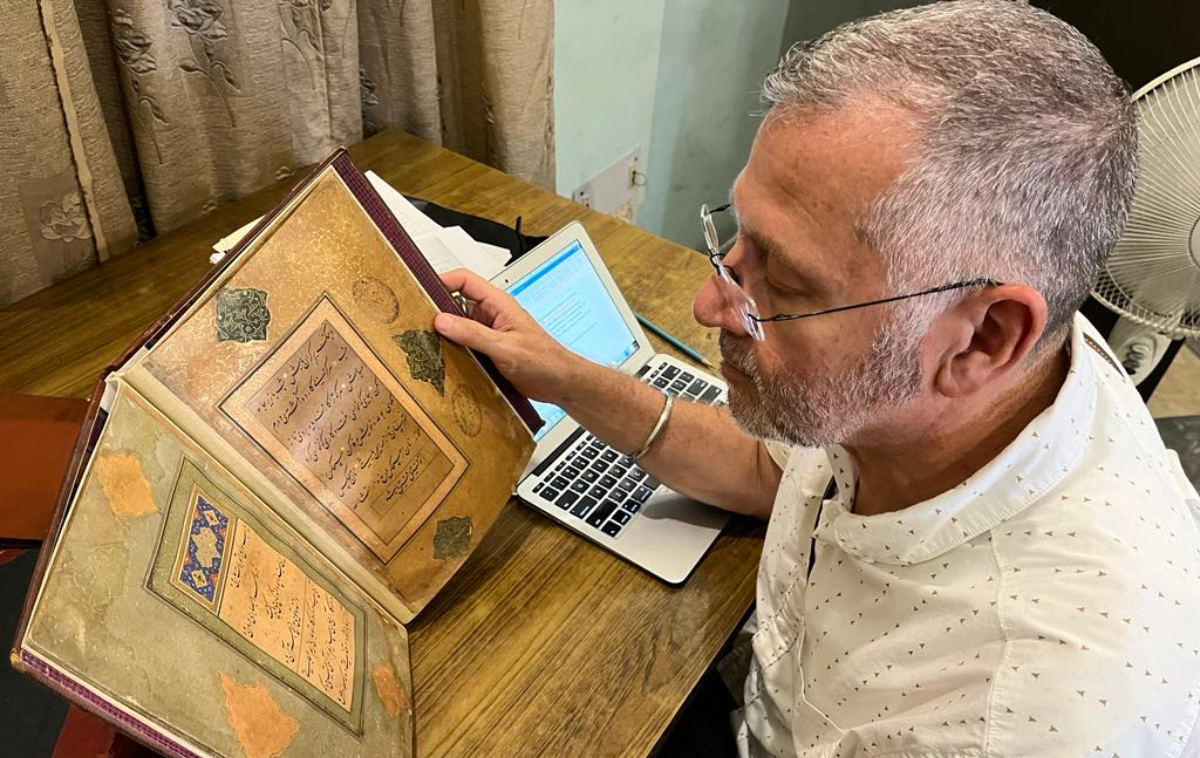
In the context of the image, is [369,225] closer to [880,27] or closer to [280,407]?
[280,407]

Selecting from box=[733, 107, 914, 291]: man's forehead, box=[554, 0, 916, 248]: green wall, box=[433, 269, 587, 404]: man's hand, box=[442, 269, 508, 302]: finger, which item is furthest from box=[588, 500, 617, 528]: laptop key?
box=[554, 0, 916, 248]: green wall

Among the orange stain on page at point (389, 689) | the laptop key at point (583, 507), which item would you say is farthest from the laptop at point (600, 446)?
the orange stain on page at point (389, 689)

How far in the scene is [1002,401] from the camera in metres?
0.67

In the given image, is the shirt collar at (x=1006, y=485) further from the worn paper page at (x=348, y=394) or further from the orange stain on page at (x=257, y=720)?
the orange stain on page at (x=257, y=720)

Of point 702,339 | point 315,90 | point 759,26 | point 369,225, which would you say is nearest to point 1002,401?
point 702,339

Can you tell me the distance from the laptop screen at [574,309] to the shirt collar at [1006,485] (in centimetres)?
36

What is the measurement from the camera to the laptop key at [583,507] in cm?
82

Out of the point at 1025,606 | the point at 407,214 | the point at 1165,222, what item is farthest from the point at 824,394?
the point at 1165,222

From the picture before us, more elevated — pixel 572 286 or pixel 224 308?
pixel 224 308

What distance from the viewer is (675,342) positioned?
1011mm

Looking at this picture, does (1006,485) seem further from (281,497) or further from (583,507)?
(281,497)

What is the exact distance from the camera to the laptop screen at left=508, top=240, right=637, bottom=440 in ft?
2.93

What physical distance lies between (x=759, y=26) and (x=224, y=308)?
190cm

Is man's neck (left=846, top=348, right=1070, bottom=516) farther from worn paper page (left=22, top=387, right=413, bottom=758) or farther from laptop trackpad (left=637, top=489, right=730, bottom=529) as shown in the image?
worn paper page (left=22, top=387, right=413, bottom=758)
